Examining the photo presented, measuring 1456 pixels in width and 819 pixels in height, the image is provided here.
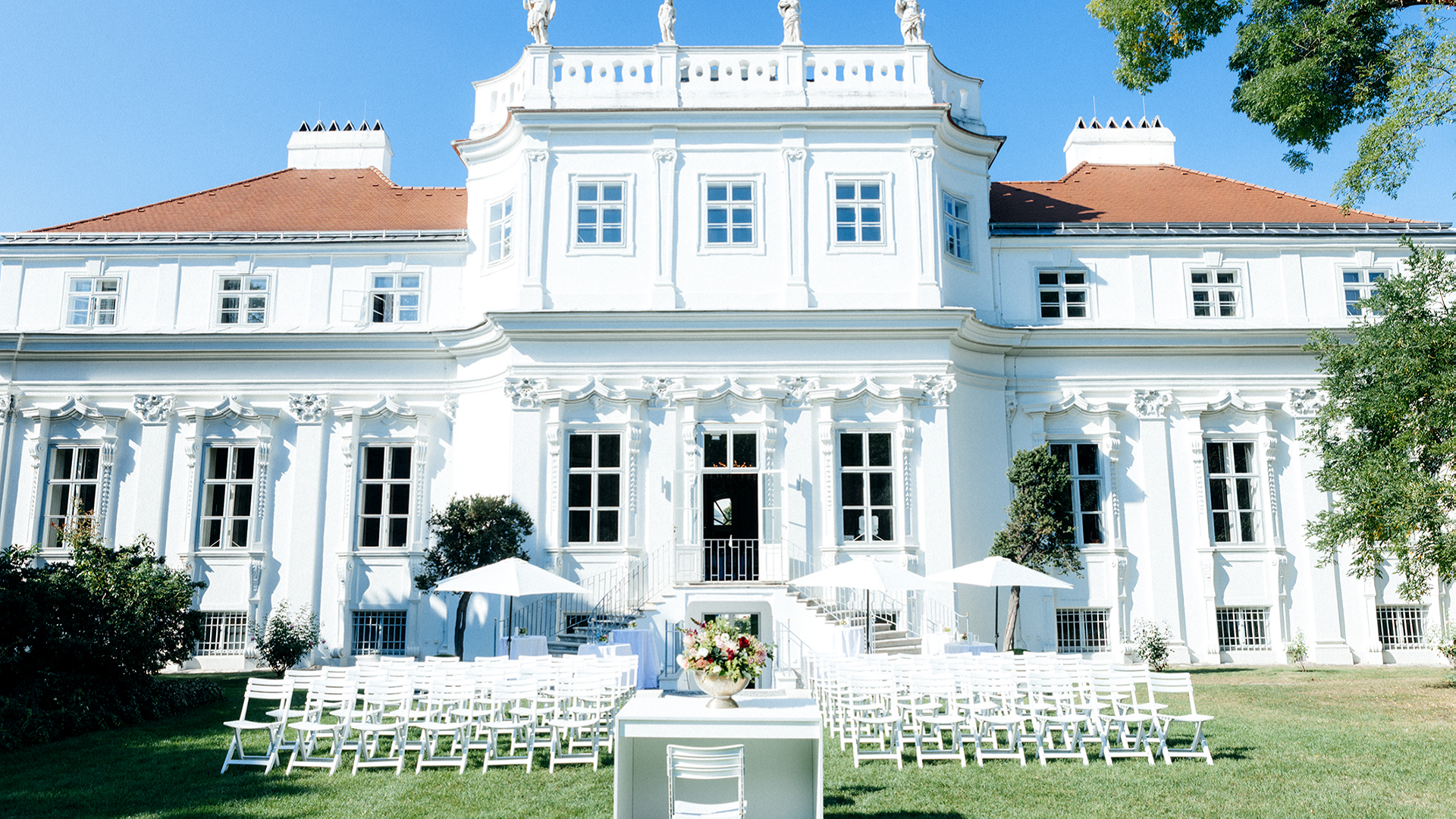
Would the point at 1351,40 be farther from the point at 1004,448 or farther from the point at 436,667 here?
the point at 436,667

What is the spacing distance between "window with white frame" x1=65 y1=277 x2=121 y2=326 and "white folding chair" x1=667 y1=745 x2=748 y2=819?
20593 mm

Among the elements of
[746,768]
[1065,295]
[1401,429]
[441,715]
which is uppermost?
[1065,295]

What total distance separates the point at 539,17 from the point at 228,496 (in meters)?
12.0

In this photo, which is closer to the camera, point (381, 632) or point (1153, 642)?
point (1153, 642)

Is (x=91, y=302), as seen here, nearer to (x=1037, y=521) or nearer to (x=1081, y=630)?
(x=1037, y=521)

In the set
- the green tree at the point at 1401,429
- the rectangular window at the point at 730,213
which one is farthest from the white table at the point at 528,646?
the green tree at the point at 1401,429

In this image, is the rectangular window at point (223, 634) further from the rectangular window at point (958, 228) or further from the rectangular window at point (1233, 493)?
the rectangular window at point (1233, 493)

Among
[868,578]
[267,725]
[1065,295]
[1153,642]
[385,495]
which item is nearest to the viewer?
[267,725]

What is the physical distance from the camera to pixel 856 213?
67.9 ft

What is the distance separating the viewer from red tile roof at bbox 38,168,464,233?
23.2 meters

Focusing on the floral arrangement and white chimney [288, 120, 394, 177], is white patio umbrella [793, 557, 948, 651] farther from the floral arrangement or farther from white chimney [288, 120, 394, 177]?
white chimney [288, 120, 394, 177]

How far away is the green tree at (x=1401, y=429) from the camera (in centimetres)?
1436

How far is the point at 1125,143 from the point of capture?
27.2 meters

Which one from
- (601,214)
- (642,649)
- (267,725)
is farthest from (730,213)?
(267,725)
